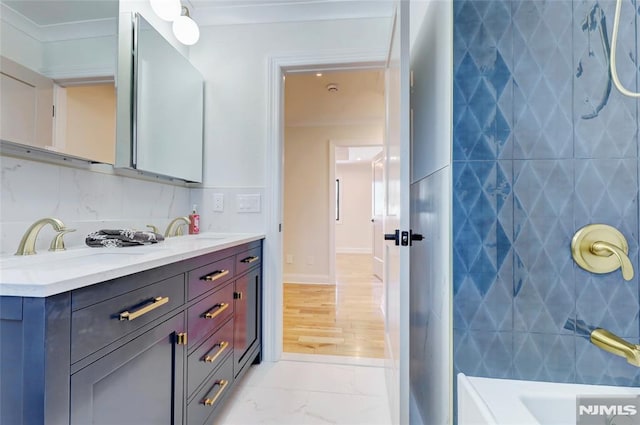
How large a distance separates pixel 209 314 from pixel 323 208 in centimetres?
317

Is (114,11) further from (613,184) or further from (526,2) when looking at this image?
(613,184)

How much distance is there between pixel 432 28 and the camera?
117 cm

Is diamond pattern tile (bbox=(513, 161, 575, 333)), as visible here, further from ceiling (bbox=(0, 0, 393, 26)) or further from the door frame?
ceiling (bbox=(0, 0, 393, 26))

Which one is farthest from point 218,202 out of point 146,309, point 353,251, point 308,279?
point 353,251

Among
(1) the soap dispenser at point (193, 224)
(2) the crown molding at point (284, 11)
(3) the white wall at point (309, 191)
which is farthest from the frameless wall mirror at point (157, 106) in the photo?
(3) the white wall at point (309, 191)

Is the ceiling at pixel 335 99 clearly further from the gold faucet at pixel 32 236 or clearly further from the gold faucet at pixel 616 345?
the gold faucet at pixel 616 345

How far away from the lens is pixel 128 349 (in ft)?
2.59

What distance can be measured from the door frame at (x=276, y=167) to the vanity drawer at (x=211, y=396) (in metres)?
0.55

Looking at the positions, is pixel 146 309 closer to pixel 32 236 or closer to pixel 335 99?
pixel 32 236

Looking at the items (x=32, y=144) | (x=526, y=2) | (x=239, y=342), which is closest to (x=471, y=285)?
(x=526, y=2)

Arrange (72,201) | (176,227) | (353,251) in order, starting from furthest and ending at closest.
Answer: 1. (353,251)
2. (176,227)
3. (72,201)

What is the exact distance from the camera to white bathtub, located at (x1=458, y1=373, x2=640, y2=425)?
2.56 feet

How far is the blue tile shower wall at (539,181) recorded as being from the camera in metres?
0.87

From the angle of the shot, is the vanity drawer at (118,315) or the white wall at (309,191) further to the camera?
the white wall at (309,191)
